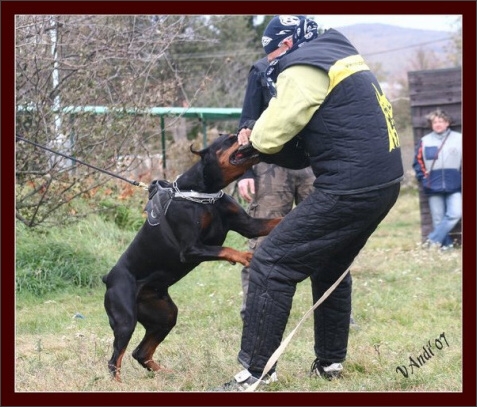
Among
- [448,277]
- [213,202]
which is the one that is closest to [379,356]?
[213,202]

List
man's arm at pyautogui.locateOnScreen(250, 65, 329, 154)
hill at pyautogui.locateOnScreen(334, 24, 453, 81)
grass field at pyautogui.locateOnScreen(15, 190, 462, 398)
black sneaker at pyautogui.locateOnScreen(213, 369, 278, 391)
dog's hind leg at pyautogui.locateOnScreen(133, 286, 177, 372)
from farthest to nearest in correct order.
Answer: hill at pyautogui.locateOnScreen(334, 24, 453, 81), dog's hind leg at pyautogui.locateOnScreen(133, 286, 177, 372), grass field at pyautogui.locateOnScreen(15, 190, 462, 398), black sneaker at pyautogui.locateOnScreen(213, 369, 278, 391), man's arm at pyautogui.locateOnScreen(250, 65, 329, 154)

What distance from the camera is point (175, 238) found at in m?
4.87

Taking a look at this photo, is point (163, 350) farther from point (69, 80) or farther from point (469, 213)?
point (69, 80)

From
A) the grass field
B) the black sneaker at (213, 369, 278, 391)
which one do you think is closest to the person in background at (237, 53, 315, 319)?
the grass field

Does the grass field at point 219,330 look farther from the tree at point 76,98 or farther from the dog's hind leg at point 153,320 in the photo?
the tree at point 76,98

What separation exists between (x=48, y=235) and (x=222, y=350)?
3806 millimetres

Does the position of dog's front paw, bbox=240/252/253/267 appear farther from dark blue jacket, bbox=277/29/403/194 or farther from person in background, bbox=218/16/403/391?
dark blue jacket, bbox=277/29/403/194

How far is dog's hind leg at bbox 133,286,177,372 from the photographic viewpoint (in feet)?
17.1

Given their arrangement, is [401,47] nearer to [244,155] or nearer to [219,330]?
[219,330]

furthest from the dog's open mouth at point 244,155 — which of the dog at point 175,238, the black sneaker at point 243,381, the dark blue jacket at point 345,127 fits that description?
the black sneaker at point 243,381

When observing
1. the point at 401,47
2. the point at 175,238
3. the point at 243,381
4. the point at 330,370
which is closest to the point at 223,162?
the point at 175,238

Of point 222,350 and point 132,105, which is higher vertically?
point 132,105

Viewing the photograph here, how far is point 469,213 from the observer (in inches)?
218

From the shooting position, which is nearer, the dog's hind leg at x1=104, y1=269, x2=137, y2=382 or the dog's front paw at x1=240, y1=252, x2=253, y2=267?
the dog's front paw at x1=240, y1=252, x2=253, y2=267
